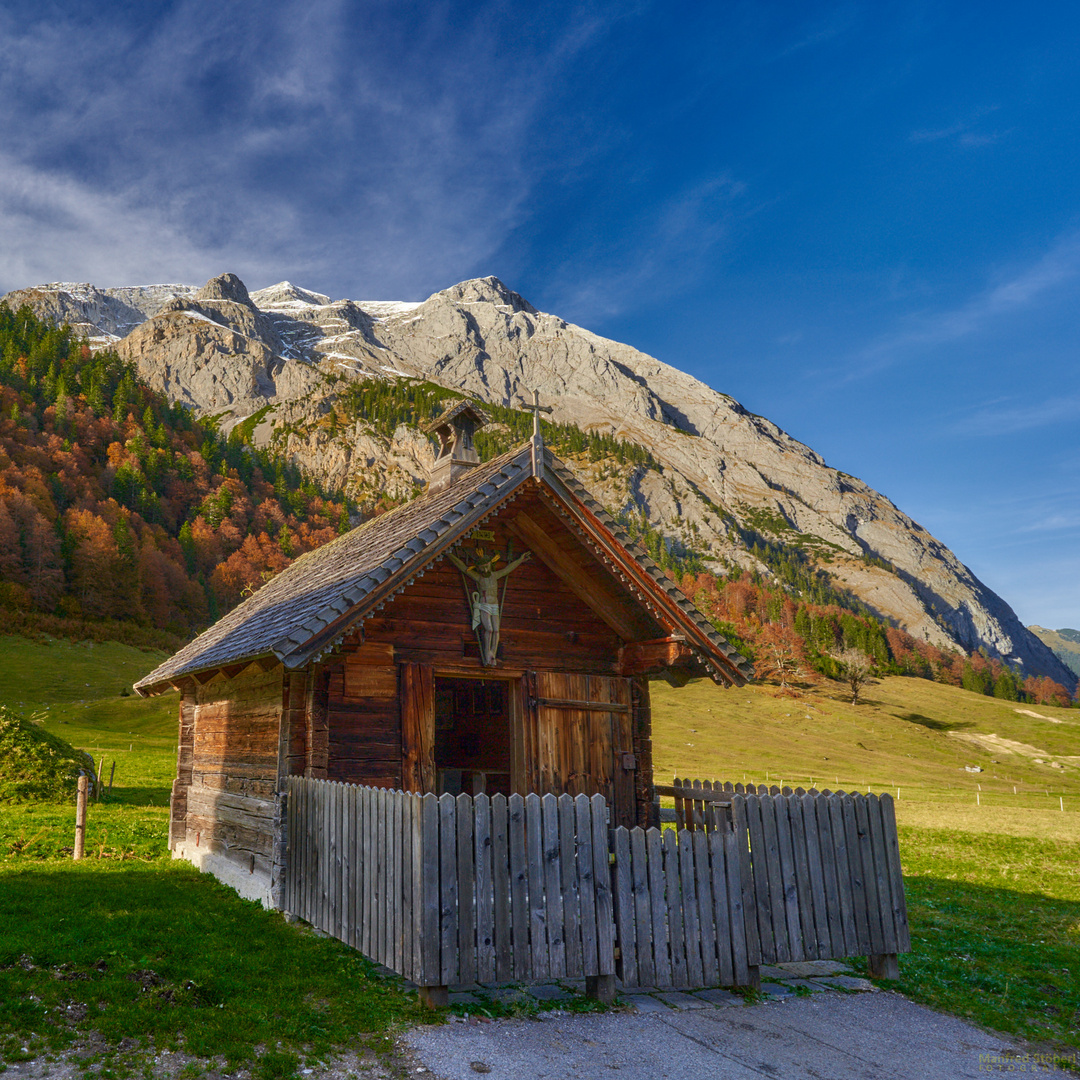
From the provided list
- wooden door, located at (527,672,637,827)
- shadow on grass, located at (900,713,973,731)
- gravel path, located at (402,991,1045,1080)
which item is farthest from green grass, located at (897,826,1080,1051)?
shadow on grass, located at (900,713,973,731)

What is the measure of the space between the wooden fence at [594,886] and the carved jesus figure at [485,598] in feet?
10.8

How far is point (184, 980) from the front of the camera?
308 inches

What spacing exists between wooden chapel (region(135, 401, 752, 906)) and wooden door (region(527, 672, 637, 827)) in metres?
0.02

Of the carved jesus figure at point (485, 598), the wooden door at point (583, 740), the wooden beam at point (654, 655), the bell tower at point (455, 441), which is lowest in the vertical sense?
the wooden door at point (583, 740)

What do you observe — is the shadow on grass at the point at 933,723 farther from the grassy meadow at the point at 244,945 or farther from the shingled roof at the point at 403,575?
the shingled roof at the point at 403,575

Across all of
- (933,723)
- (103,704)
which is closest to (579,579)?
(103,704)

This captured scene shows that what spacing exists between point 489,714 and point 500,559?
304 inches

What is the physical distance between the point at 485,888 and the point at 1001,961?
7912 mm

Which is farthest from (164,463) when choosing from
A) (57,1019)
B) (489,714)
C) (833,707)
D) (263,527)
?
(57,1019)

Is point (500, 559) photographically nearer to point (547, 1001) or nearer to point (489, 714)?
point (547, 1001)

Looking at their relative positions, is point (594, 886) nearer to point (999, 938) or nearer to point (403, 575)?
point (403, 575)

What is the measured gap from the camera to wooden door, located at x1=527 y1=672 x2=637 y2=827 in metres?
12.5

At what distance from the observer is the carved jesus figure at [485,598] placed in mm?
12461

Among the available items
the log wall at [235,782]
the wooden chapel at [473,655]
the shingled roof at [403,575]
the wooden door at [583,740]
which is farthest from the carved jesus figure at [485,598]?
the log wall at [235,782]
